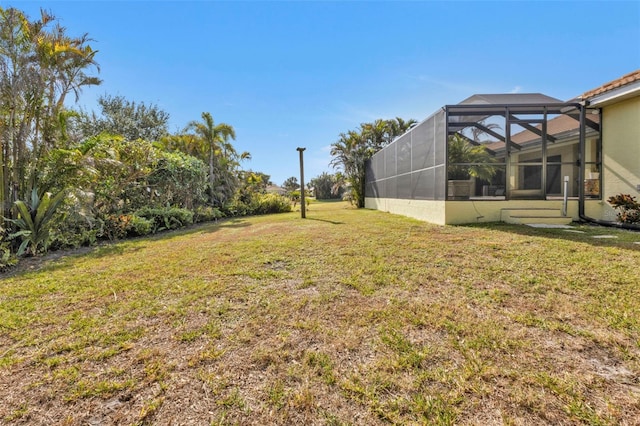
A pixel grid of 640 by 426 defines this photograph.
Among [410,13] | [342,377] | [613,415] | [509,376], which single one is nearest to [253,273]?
[342,377]

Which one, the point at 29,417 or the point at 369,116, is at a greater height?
the point at 369,116

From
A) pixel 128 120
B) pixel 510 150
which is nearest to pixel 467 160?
pixel 510 150

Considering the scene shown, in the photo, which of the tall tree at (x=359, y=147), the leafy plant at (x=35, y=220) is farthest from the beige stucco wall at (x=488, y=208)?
the tall tree at (x=359, y=147)

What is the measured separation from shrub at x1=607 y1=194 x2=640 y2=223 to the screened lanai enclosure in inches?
28.1

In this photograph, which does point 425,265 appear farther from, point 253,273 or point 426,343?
point 253,273

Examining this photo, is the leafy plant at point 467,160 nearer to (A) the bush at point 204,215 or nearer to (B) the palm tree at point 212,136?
(A) the bush at point 204,215

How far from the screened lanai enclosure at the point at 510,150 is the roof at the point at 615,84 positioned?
33 cm

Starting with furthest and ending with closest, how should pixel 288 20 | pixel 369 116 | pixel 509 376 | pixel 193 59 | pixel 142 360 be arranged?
1. pixel 369 116
2. pixel 193 59
3. pixel 288 20
4. pixel 142 360
5. pixel 509 376

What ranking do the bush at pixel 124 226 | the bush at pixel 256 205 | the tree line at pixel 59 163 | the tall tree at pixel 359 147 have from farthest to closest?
the tall tree at pixel 359 147 < the bush at pixel 256 205 < the bush at pixel 124 226 < the tree line at pixel 59 163

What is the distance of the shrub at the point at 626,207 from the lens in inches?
255

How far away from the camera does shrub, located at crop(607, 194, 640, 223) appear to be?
21.2 ft

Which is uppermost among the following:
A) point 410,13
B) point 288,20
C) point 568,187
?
point 288,20

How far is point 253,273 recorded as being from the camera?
376cm

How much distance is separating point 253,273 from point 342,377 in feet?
7.71
